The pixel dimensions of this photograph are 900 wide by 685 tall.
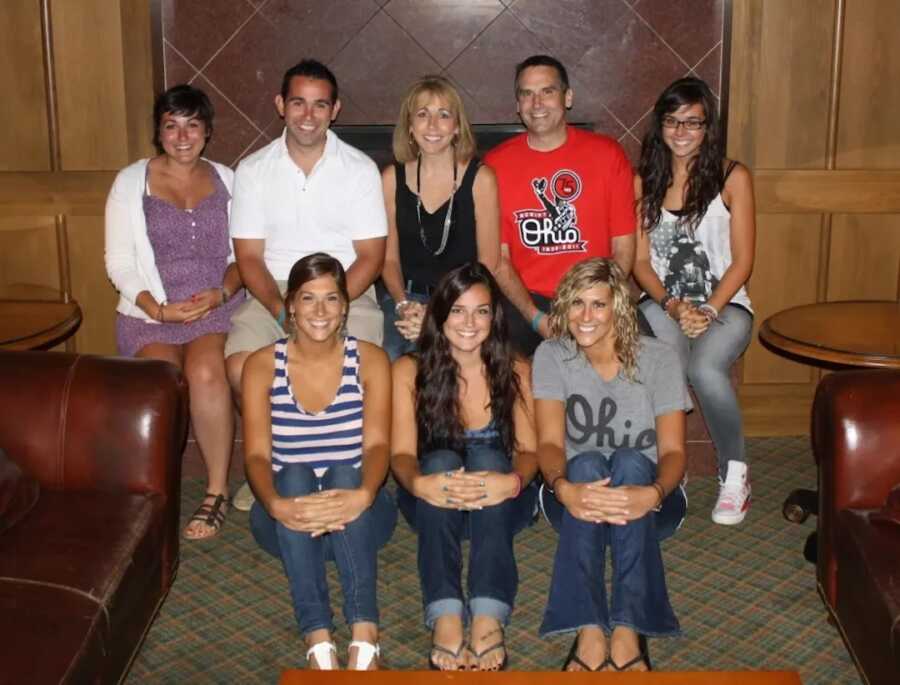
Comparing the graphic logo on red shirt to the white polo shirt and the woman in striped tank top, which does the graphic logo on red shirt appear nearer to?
the white polo shirt

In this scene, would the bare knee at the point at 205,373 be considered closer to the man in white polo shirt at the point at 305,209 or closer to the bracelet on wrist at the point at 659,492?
the man in white polo shirt at the point at 305,209

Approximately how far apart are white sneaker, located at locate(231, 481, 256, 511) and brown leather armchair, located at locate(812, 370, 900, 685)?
69.5 inches

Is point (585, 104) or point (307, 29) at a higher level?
point (307, 29)

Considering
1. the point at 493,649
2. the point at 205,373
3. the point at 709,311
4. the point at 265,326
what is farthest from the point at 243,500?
the point at 709,311

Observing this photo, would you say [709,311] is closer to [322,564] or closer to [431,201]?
[431,201]

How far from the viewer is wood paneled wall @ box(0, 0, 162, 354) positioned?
4223 mm

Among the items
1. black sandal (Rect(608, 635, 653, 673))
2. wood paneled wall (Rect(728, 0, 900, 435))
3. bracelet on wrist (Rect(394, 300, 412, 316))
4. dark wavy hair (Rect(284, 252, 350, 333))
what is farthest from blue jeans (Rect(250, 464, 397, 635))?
wood paneled wall (Rect(728, 0, 900, 435))

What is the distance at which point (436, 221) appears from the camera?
370 cm

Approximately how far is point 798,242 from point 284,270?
6.44 ft

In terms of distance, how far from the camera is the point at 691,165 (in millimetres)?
3771

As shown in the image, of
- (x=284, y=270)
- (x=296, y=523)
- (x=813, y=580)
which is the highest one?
(x=284, y=270)

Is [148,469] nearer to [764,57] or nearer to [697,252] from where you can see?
[697,252]

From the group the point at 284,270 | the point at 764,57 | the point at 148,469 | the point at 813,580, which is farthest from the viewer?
the point at 764,57

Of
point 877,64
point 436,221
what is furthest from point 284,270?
point 877,64
